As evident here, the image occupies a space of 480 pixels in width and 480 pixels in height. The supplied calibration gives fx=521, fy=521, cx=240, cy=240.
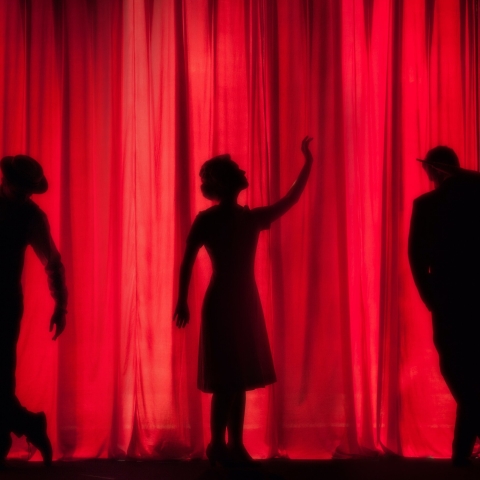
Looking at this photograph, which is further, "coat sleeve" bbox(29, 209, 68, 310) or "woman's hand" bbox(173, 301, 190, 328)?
"coat sleeve" bbox(29, 209, 68, 310)

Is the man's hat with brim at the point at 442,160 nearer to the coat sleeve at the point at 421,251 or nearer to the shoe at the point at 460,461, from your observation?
the coat sleeve at the point at 421,251

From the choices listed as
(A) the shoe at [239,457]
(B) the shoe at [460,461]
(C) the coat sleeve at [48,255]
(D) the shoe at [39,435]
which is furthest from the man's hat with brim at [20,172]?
(B) the shoe at [460,461]

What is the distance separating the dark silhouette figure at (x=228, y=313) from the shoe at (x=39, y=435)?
0.75 m

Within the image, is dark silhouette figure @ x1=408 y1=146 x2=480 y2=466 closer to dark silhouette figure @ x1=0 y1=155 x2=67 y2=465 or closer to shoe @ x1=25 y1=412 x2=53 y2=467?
dark silhouette figure @ x1=0 y1=155 x2=67 y2=465

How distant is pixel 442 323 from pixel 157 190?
1.53 meters

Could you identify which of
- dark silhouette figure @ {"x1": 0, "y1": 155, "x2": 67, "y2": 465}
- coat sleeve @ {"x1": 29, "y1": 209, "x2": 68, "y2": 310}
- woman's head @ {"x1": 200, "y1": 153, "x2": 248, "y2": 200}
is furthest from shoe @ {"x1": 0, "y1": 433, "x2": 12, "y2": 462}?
woman's head @ {"x1": 200, "y1": 153, "x2": 248, "y2": 200}

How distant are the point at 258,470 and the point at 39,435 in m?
0.99

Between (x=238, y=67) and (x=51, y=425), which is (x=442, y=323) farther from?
(x=51, y=425)

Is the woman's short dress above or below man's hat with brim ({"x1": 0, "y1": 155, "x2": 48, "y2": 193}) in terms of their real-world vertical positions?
below

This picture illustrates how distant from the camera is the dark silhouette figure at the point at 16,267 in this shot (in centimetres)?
225

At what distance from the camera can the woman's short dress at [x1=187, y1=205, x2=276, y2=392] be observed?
2160 millimetres

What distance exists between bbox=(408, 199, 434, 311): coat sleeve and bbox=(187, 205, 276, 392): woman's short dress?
0.67 meters

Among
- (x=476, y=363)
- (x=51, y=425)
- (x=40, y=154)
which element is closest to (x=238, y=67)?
(x=40, y=154)

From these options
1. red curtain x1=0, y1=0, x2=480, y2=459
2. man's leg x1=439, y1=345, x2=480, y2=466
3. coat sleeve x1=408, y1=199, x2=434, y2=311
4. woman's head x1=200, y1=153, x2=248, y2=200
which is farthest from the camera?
red curtain x1=0, y1=0, x2=480, y2=459
